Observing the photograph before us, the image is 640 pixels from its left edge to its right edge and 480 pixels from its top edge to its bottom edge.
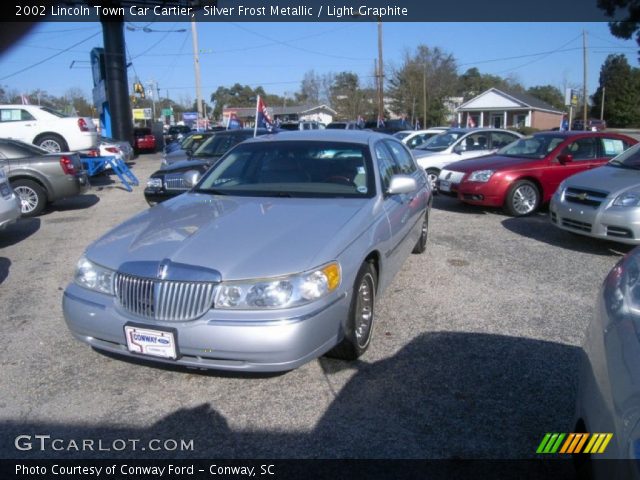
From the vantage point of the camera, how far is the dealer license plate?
2941 mm

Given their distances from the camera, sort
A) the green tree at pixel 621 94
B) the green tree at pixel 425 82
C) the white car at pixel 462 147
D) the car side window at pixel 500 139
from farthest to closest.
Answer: the green tree at pixel 621 94 → the green tree at pixel 425 82 → the car side window at pixel 500 139 → the white car at pixel 462 147

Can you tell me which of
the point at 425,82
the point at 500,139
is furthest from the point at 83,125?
the point at 425,82

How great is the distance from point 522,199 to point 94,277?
7574 millimetres

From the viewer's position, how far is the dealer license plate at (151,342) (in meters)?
2.94

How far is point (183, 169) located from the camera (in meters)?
8.91

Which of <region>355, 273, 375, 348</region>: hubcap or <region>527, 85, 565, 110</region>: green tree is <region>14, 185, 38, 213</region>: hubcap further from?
<region>527, 85, 565, 110</region>: green tree

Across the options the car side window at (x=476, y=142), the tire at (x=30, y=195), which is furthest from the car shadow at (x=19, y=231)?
the car side window at (x=476, y=142)

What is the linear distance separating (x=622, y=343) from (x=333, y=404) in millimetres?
1696

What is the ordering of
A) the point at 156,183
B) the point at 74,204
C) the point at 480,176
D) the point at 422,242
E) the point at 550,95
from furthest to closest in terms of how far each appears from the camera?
the point at 550,95, the point at 74,204, the point at 480,176, the point at 156,183, the point at 422,242

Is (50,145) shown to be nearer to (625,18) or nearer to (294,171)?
(294,171)

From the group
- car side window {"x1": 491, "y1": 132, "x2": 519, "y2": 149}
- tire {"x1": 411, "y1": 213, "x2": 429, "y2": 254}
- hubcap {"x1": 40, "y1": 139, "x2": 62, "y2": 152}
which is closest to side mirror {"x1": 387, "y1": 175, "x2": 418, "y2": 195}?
tire {"x1": 411, "y1": 213, "x2": 429, "y2": 254}

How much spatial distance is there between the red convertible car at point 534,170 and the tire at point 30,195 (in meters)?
7.61

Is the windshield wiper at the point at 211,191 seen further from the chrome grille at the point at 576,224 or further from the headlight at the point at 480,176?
the headlight at the point at 480,176

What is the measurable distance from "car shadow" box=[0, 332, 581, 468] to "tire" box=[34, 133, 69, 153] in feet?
45.6
